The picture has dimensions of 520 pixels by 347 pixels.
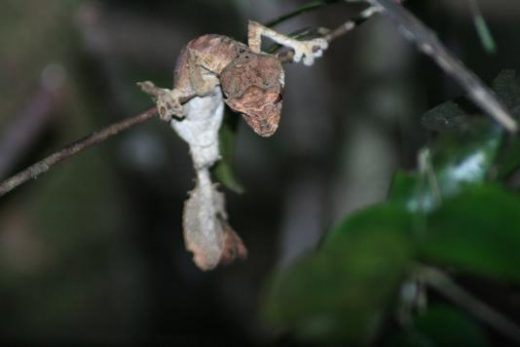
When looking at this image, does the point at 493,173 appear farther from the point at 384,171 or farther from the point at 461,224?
the point at 384,171

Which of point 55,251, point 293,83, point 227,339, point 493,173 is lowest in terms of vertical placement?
point 227,339

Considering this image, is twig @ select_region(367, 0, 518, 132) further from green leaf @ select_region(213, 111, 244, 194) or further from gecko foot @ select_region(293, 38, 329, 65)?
green leaf @ select_region(213, 111, 244, 194)

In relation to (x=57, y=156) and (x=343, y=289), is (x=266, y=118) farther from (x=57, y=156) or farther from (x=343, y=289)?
(x=343, y=289)

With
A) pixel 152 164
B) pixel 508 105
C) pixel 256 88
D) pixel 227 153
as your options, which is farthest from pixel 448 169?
pixel 152 164

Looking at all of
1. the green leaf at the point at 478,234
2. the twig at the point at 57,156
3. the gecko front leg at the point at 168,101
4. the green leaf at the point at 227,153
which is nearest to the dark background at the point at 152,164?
the green leaf at the point at 227,153

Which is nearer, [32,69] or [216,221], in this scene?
[216,221]

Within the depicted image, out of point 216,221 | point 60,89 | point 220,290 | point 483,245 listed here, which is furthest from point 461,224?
point 220,290

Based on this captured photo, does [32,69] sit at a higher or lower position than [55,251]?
higher
